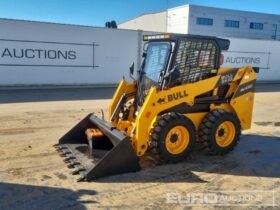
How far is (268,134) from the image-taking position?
26.6ft

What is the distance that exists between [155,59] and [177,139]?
5.15 ft

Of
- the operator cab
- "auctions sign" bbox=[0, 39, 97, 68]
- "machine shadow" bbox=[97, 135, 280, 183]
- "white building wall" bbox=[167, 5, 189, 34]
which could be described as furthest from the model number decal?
"white building wall" bbox=[167, 5, 189, 34]

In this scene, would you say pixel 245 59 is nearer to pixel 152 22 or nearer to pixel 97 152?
pixel 97 152

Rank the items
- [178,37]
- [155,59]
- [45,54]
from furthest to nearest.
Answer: [45,54]
[155,59]
[178,37]

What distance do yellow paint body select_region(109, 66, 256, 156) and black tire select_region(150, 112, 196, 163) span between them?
0.12m

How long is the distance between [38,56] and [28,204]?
44.4 feet

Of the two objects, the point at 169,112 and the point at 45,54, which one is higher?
the point at 45,54

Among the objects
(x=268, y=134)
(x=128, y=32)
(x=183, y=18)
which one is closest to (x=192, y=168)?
(x=268, y=134)

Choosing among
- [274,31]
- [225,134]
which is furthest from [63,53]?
[274,31]

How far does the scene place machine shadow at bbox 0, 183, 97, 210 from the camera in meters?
4.09

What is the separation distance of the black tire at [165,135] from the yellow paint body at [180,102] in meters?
0.12

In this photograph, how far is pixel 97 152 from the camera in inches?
225

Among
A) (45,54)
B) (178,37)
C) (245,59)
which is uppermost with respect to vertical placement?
(245,59)

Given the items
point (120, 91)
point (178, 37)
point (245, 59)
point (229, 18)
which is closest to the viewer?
point (178, 37)
